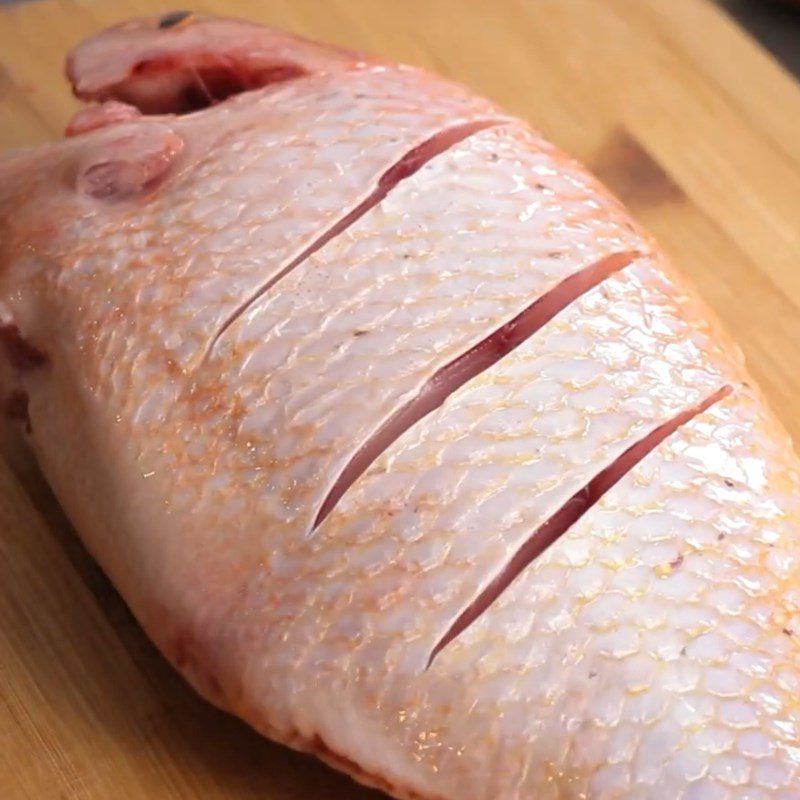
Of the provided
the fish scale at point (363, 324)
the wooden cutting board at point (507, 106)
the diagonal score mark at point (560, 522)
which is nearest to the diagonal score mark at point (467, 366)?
the fish scale at point (363, 324)

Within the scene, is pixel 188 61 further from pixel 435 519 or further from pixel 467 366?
pixel 435 519

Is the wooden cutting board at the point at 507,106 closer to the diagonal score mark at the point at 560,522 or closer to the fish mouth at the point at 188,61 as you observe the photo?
the diagonal score mark at the point at 560,522

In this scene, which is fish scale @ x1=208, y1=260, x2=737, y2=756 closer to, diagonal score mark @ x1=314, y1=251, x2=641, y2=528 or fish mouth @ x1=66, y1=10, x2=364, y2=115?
diagonal score mark @ x1=314, y1=251, x2=641, y2=528

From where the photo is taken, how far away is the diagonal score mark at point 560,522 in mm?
1258

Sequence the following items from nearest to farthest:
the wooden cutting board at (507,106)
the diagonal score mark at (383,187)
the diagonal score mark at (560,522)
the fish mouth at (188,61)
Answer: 1. the diagonal score mark at (560,522)
2. the diagonal score mark at (383,187)
3. the wooden cutting board at (507,106)
4. the fish mouth at (188,61)

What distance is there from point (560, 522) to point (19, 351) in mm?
700

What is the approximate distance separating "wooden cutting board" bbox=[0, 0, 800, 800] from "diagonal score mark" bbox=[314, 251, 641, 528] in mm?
400

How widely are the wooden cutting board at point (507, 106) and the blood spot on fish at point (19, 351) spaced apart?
10.6 inches

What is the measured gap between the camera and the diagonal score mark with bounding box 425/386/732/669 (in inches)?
49.5

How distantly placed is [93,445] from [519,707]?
1.89 ft

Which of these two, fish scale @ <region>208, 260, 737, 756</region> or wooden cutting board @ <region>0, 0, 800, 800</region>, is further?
wooden cutting board @ <region>0, 0, 800, 800</region>

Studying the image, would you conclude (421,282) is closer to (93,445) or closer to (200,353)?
(200,353)

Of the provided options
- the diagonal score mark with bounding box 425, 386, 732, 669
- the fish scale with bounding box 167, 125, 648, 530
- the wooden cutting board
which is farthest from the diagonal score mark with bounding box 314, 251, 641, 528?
the wooden cutting board

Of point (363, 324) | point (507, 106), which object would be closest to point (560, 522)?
point (363, 324)
